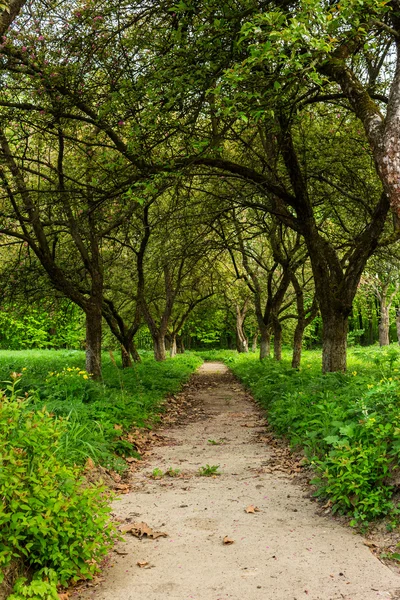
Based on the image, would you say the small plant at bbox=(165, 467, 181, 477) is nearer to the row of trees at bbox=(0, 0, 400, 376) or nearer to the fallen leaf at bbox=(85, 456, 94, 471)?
the fallen leaf at bbox=(85, 456, 94, 471)

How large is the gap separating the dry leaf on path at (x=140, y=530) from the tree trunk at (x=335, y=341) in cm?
675

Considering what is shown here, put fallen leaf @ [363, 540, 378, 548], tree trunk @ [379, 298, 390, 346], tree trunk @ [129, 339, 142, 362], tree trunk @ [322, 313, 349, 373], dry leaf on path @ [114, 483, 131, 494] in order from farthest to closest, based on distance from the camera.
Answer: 1. tree trunk @ [379, 298, 390, 346]
2. tree trunk @ [129, 339, 142, 362]
3. tree trunk @ [322, 313, 349, 373]
4. dry leaf on path @ [114, 483, 131, 494]
5. fallen leaf @ [363, 540, 378, 548]

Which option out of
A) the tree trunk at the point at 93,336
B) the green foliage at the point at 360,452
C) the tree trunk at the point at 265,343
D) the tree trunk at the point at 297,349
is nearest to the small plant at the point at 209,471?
the green foliage at the point at 360,452

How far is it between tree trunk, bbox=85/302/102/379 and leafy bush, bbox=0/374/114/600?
26.9ft

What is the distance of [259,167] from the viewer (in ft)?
42.4

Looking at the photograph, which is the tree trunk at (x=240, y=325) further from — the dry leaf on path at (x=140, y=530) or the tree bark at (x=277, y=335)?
the dry leaf on path at (x=140, y=530)

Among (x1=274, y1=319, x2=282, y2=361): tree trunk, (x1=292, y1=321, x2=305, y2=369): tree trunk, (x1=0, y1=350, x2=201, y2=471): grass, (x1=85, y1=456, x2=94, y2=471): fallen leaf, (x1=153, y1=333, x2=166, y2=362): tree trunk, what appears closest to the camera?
(x1=85, y1=456, x2=94, y2=471): fallen leaf

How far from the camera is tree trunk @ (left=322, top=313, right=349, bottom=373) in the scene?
1020 cm

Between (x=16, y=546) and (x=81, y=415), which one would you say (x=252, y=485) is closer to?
(x=81, y=415)

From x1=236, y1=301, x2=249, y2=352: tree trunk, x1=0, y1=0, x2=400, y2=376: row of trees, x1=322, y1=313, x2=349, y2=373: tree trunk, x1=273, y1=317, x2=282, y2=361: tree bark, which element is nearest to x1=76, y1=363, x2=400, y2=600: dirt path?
x1=0, y1=0, x2=400, y2=376: row of trees

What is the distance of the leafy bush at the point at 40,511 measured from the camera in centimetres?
304

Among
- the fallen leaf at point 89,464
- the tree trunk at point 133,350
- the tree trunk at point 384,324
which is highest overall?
the tree trunk at point 384,324

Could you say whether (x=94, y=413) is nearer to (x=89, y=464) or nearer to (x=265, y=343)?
(x=89, y=464)

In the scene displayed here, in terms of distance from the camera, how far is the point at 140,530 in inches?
173
